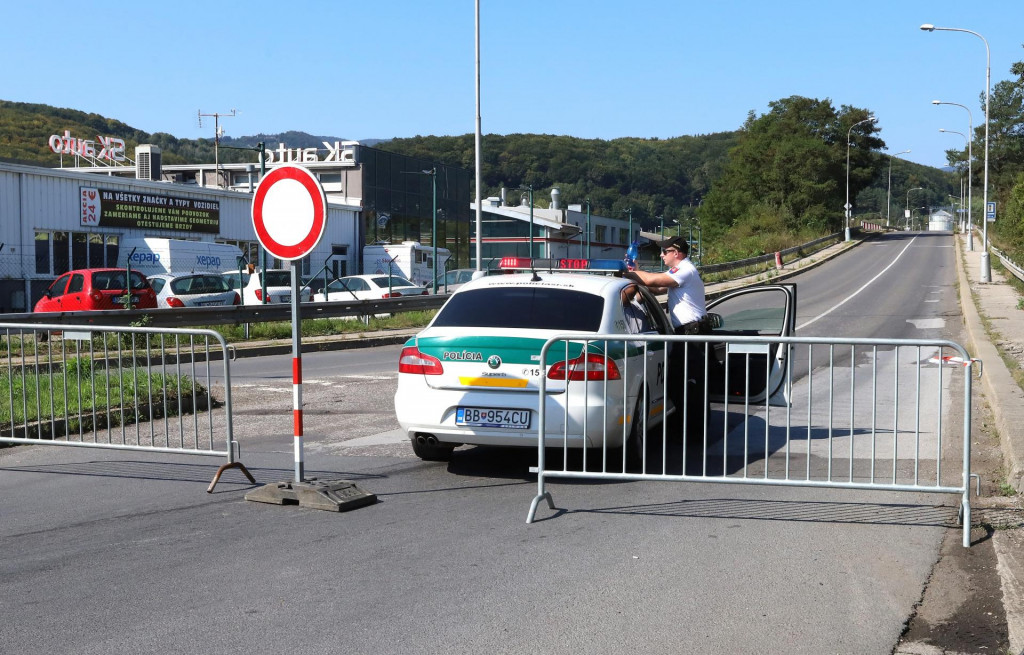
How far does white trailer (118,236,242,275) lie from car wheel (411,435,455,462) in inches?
1208

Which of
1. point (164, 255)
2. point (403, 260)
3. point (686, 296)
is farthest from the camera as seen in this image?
point (403, 260)

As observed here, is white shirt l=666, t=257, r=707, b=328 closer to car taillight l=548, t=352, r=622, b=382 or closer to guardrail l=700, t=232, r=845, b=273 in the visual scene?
car taillight l=548, t=352, r=622, b=382

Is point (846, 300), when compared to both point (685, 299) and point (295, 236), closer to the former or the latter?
point (685, 299)

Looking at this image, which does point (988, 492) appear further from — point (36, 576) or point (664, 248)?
point (36, 576)

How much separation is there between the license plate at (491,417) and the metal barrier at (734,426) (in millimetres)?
189

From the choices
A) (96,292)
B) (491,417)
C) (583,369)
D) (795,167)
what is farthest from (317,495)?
(795,167)

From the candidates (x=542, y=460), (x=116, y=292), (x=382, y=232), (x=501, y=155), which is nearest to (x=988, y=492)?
(x=542, y=460)

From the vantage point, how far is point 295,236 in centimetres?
699

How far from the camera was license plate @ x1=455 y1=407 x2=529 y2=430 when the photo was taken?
736 cm

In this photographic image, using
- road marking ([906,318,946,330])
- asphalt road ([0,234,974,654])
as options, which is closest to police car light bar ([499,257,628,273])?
asphalt road ([0,234,974,654])

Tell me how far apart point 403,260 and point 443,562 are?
147ft

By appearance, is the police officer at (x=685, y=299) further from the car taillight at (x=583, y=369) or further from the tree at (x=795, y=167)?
the tree at (x=795, y=167)

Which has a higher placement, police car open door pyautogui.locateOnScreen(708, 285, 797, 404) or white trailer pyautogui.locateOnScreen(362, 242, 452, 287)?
white trailer pyautogui.locateOnScreen(362, 242, 452, 287)

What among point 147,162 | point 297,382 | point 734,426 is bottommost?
point 734,426
